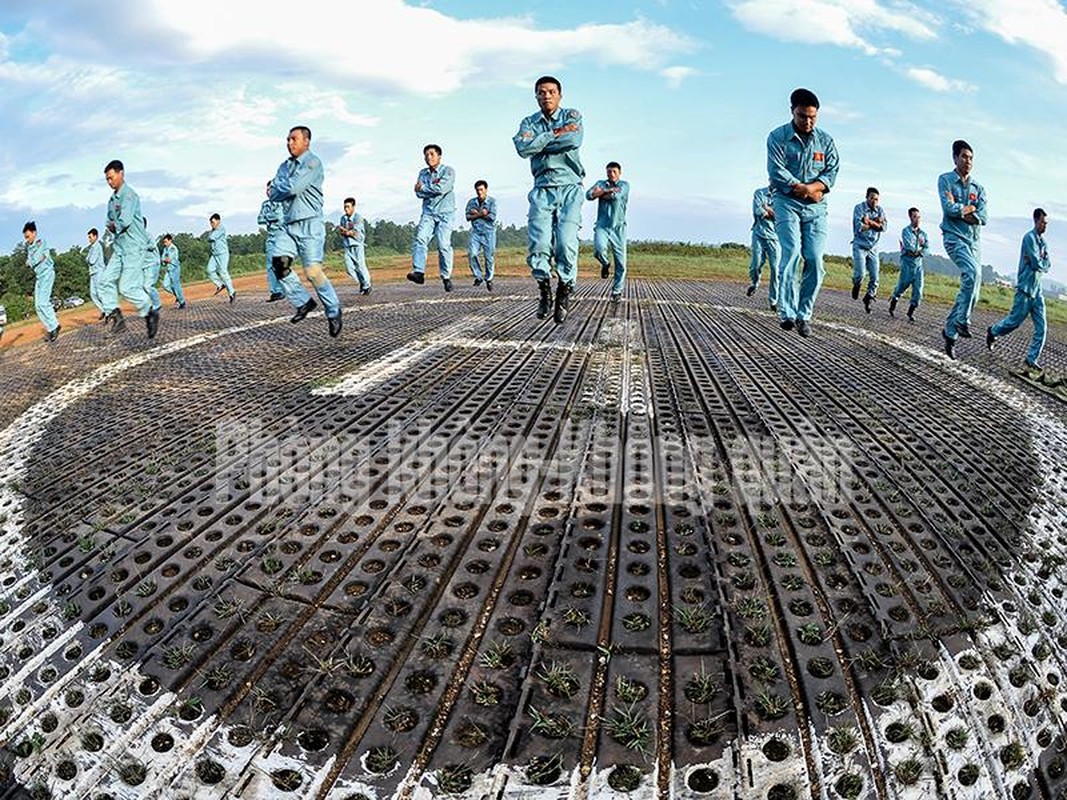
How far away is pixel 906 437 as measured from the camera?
175 inches

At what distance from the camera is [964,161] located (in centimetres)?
802

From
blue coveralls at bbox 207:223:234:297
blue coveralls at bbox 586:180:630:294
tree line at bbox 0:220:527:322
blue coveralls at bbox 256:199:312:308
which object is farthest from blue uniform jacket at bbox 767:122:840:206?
tree line at bbox 0:220:527:322

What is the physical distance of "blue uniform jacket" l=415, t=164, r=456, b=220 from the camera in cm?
1288

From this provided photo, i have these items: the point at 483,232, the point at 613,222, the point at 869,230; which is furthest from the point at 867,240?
the point at 483,232

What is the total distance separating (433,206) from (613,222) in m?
3.19

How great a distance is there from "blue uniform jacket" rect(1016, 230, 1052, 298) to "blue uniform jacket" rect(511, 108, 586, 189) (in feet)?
16.6

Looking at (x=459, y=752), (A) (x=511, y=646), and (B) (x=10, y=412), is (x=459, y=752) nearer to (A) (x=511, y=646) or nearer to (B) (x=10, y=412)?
(A) (x=511, y=646)

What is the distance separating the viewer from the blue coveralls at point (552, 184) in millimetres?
7275

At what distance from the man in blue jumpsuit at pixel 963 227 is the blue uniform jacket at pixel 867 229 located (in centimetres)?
646

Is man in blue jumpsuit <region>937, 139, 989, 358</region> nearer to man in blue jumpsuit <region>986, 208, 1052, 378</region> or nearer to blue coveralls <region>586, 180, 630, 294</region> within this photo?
man in blue jumpsuit <region>986, 208, 1052, 378</region>

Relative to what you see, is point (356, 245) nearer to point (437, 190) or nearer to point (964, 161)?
point (437, 190)

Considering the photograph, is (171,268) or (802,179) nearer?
(802,179)

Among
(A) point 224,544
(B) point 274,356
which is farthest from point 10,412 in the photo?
(A) point 224,544

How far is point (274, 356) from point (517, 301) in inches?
246
